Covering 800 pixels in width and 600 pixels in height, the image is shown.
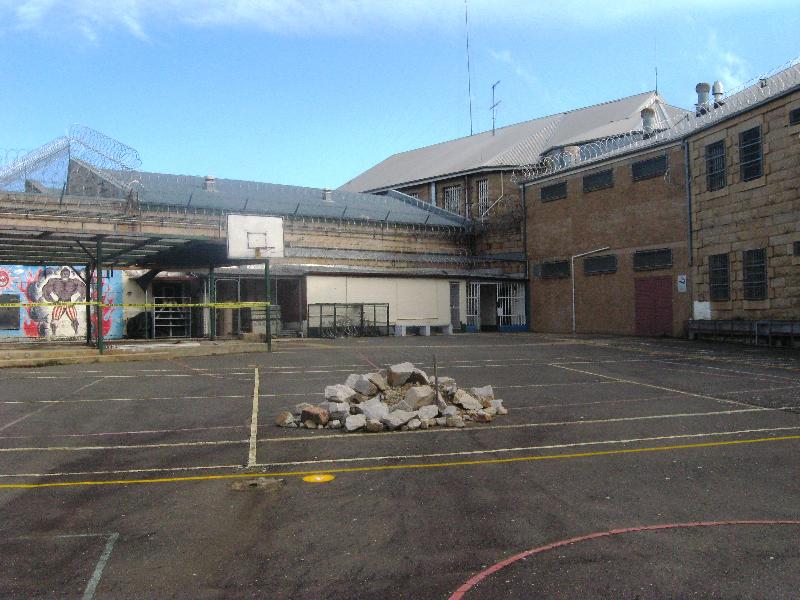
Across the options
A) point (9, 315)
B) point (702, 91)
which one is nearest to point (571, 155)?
point (702, 91)

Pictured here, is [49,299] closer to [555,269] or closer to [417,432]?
[555,269]

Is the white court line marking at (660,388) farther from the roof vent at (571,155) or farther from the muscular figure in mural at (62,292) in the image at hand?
the muscular figure in mural at (62,292)

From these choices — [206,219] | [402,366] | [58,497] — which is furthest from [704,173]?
[58,497]

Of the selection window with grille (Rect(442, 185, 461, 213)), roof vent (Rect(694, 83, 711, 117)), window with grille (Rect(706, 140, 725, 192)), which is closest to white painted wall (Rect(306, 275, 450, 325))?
window with grille (Rect(442, 185, 461, 213))

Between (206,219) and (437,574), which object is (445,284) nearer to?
(206,219)

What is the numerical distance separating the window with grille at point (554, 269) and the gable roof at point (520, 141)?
8601 millimetres

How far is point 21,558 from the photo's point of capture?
4949 millimetres

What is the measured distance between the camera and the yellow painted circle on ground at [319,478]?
7215 millimetres

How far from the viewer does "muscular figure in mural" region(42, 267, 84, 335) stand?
34031 millimetres

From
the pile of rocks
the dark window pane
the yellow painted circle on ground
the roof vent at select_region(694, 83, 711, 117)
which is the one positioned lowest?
the yellow painted circle on ground

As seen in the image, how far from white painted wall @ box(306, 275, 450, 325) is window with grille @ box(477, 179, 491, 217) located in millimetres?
9897

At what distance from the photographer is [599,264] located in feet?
118

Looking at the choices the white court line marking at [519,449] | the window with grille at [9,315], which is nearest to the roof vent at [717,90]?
the white court line marking at [519,449]

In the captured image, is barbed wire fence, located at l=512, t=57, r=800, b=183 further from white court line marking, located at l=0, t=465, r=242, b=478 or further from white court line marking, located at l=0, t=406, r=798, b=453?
white court line marking, located at l=0, t=465, r=242, b=478
